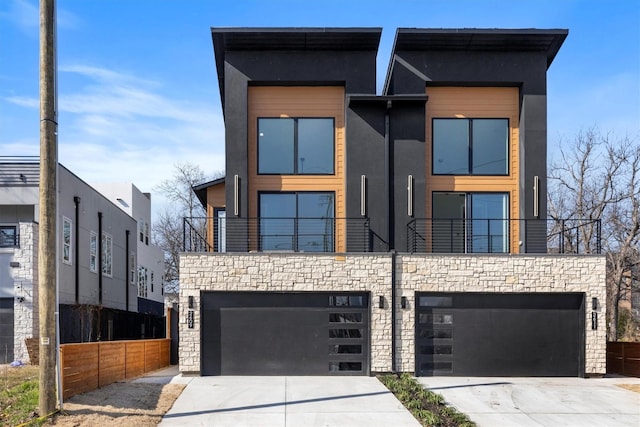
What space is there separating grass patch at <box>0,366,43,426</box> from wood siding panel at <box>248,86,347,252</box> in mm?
7060

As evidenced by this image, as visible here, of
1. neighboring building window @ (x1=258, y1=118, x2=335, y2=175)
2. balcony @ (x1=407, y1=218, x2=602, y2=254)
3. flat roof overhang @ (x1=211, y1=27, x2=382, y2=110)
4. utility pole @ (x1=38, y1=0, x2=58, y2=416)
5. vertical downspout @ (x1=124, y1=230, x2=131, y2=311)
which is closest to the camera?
utility pole @ (x1=38, y1=0, x2=58, y2=416)

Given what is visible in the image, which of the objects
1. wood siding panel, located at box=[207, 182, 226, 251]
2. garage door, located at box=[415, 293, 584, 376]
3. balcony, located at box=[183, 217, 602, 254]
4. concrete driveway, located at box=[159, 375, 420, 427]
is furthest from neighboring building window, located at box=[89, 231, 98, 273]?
garage door, located at box=[415, 293, 584, 376]

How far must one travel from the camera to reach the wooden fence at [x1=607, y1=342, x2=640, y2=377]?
15680mm

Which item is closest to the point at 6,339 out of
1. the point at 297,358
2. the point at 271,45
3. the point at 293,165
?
the point at 297,358

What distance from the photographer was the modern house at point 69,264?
54.8ft

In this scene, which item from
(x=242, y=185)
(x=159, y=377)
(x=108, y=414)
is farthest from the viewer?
(x=242, y=185)

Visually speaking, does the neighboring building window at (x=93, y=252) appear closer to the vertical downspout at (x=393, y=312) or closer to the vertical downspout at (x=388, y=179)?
the vertical downspout at (x=388, y=179)

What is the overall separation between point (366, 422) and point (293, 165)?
8.30 m

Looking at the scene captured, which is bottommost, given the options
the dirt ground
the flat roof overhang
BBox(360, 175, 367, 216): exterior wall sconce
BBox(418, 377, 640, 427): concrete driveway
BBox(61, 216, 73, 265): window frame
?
BBox(418, 377, 640, 427): concrete driveway

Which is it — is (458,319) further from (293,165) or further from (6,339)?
(6,339)

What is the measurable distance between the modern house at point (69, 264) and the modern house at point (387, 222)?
4788 mm

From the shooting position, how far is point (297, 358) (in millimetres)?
15258

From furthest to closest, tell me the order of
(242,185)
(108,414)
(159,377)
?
(242,185) → (159,377) → (108,414)

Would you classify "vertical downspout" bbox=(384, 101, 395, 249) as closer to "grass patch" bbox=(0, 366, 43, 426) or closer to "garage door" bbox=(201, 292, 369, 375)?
"garage door" bbox=(201, 292, 369, 375)
